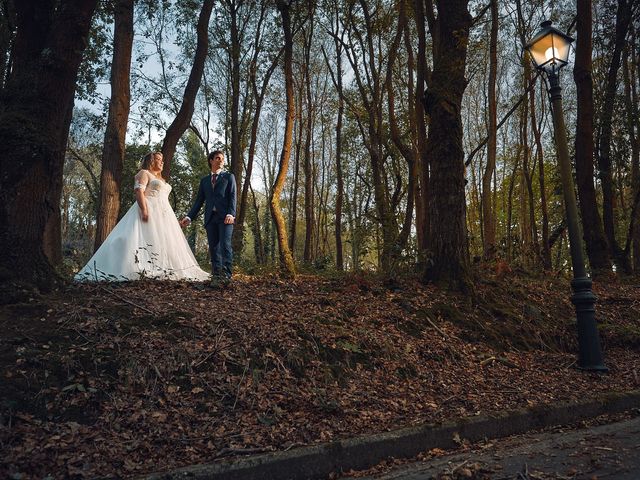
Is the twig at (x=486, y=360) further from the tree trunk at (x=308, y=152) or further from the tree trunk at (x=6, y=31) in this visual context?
the tree trunk at (x=308, y=152)

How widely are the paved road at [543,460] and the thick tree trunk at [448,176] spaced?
11.7 ft

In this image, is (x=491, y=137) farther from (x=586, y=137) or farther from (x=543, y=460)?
(x=543, y=460)

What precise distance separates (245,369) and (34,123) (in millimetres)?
3438

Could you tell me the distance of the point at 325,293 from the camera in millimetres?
7156

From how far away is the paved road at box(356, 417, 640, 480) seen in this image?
3.30 meters

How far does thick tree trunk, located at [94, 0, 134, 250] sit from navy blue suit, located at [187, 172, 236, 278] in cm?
300

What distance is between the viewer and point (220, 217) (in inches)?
305

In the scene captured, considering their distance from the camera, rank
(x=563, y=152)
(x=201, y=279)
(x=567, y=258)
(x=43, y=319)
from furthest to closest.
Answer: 1. (x=567, y=258)
2. (x=201, y=279)
3. (x=563, y=152)
4. (x=43, y=319)

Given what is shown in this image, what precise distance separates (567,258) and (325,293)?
29.0 m

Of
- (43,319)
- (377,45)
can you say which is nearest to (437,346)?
(43,319)

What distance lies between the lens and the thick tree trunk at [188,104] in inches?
429

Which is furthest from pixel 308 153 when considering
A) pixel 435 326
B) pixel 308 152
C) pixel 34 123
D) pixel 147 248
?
pixel 34 123

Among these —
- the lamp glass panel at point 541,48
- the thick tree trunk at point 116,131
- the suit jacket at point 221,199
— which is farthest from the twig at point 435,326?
the thick tree trunk at point 116,131

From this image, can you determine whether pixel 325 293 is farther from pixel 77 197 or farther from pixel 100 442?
pixel 77 197
